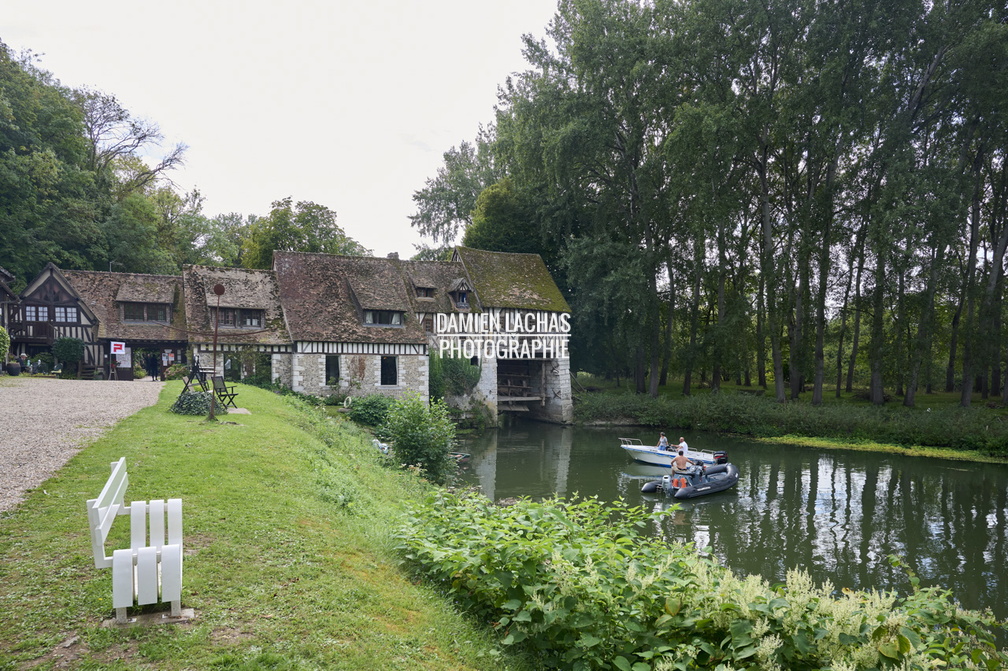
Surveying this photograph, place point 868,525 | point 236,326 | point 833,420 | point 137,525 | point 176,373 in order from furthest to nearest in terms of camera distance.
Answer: point 236,326
point 833,420
point 176,373
point 868,525
point 137,525

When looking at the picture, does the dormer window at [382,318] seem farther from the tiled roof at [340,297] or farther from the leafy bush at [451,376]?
the leafy bush at [451,376]

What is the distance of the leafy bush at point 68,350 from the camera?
1003 inches

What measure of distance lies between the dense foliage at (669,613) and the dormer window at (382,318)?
23.2 metres

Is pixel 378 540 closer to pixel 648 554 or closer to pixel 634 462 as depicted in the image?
pixel 648 554

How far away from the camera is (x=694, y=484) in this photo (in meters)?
17.4

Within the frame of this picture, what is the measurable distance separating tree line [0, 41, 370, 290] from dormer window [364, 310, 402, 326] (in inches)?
481

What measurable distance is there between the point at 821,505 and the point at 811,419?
10854 mm

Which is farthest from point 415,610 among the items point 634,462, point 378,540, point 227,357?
point 227,357

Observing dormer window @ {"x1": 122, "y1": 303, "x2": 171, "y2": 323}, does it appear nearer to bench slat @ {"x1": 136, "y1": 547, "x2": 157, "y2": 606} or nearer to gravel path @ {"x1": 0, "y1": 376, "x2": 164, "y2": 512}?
gravel path @ {"x1": 0, "y1": 376, "x2": 164, "y2": 512}

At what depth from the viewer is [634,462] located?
74.3ft

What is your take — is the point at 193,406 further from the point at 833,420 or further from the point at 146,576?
the point at 833,420

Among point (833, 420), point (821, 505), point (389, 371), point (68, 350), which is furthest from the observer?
point (389, 371)

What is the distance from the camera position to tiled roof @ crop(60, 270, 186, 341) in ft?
87.7

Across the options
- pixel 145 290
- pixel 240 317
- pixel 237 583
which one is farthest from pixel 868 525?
pixel 145 290
